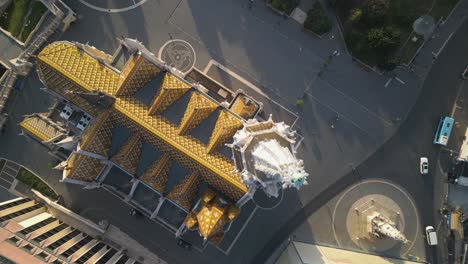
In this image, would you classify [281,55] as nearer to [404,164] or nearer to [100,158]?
[404,164]

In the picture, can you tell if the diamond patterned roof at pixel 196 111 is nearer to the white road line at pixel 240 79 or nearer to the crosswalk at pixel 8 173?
the white road line at pixel 240 79

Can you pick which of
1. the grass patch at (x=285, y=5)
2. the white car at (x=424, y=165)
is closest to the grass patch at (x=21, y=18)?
the grass patch at (x=285, y=5)

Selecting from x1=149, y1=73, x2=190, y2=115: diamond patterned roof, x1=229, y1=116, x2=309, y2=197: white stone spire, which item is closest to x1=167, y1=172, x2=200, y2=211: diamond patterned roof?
x1=149, y1=73, x2=190, y2=115: diamond patterned roof

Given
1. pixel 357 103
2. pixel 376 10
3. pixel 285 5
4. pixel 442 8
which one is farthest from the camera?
pixel 357 103

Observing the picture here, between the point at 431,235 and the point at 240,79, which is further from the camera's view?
the point at 240,79

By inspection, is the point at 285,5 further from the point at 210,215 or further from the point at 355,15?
the point at 210,215

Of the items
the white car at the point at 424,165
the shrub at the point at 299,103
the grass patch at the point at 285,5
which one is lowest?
the shrub at the point at 299,103

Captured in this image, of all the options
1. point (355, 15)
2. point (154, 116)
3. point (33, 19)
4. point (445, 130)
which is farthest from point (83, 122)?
point (445, 130)
